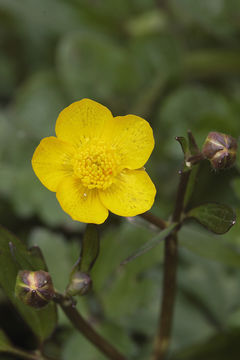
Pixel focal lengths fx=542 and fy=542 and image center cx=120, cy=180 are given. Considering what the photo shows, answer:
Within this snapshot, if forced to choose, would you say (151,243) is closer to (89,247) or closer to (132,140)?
(89,247)

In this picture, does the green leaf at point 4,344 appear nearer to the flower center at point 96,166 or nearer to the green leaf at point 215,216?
the flower center at point 96,166

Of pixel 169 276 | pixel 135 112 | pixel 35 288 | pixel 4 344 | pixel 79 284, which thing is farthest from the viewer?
pixel 135 112

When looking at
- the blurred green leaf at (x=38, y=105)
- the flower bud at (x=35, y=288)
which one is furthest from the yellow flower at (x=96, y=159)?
the blurred green leaf at (x=38, y=105)

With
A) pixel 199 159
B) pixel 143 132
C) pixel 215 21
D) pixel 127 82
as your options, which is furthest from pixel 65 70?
pixel 199 159

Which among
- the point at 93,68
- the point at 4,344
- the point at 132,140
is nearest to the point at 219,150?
the point at 132,140

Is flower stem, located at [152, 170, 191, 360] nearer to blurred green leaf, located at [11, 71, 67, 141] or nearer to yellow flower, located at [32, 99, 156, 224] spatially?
yellow flower, located at [32, 99, 156, 224]
